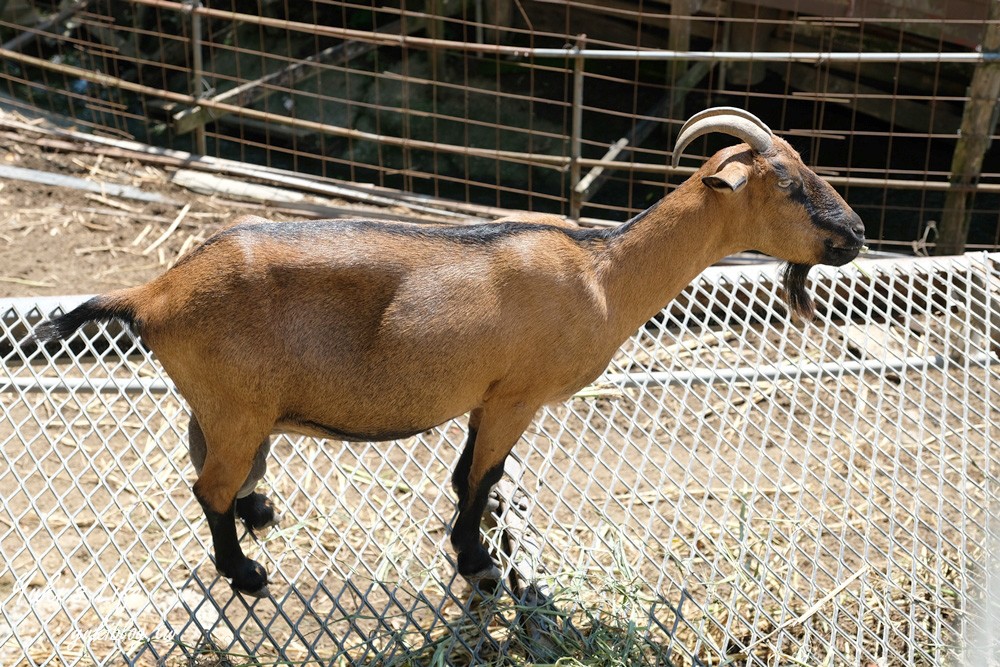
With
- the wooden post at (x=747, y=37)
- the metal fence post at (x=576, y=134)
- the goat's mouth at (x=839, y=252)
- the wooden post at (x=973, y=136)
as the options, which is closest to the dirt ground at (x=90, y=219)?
the metal fence post at (x=576, y=134)

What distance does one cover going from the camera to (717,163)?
136 inches

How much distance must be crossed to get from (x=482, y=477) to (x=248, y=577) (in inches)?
34.0

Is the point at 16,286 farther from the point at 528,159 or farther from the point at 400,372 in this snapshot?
the point at 400,372

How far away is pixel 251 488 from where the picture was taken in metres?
3.80

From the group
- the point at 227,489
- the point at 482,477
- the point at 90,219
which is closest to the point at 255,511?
the point at 227,489

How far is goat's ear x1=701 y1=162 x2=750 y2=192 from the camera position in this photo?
3.29 meters

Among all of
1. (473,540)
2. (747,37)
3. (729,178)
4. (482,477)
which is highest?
(729,178)

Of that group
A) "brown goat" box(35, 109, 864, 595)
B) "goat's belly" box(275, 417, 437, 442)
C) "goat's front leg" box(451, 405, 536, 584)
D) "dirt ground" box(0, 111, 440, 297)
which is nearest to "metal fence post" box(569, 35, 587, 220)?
"dirt ground" box(0, 111, 440, 297)

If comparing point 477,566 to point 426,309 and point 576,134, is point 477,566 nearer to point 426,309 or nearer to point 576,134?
point 426,309

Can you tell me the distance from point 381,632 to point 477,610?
14.3 inches

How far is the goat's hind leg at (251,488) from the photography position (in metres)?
3.55

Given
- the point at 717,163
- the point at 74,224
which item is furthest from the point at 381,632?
the point at 74,224

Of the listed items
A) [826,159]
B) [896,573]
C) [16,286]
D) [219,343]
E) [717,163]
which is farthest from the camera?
[826,159]

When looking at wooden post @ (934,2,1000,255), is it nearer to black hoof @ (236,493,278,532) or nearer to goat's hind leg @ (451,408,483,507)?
goat's hind leg @ (451,408,483,507)
